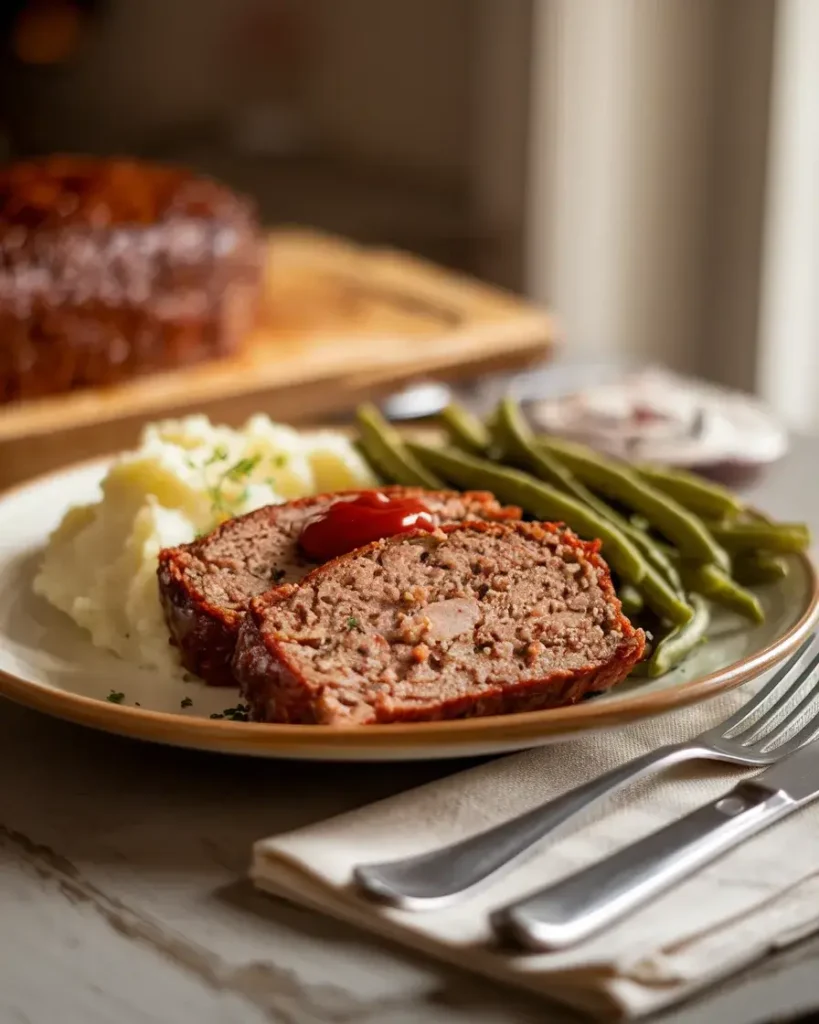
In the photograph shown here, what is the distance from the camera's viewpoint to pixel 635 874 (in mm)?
1973

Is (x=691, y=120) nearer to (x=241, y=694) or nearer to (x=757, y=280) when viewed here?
(x=757, y=280)

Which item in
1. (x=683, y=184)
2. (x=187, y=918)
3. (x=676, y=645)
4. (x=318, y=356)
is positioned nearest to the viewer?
(x=187, y=918)

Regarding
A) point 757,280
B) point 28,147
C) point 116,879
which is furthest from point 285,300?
point 28,147

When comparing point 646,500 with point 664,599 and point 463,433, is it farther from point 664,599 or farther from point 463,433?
point 463,433

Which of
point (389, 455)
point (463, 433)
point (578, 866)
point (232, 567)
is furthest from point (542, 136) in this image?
point (578, 866)

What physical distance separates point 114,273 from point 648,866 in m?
3.46

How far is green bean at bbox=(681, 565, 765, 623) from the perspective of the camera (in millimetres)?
2930

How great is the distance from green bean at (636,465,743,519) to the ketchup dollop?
76 centimetres

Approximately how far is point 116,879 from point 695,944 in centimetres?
87

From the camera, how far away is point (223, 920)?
2.07m

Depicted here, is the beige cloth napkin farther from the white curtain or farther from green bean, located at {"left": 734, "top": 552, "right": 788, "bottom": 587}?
the white curtain

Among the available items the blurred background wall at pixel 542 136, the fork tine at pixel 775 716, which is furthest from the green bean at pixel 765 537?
the blurred background wall at pixel 542 136

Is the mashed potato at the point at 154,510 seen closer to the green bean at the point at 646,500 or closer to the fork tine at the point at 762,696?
the green bean at the point at 646,500

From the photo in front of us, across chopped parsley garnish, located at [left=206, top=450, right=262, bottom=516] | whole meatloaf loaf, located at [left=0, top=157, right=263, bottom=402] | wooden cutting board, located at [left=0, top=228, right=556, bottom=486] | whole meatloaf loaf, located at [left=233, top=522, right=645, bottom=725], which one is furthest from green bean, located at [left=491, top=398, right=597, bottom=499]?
whole meatloaf loaf, located at [left=0, top=157, right=263, bottom=402]
